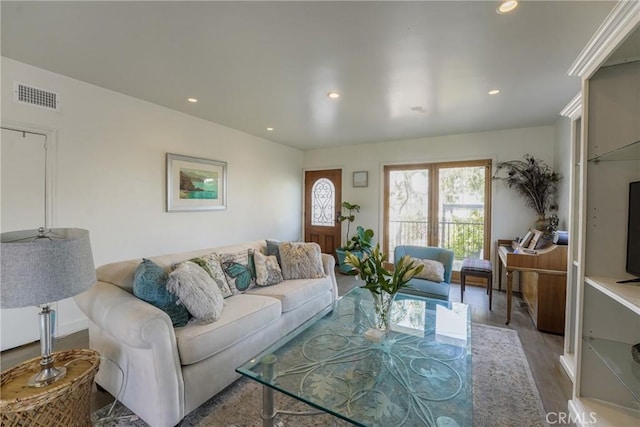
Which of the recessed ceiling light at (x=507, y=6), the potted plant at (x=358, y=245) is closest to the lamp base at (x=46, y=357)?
the recessed ceiling light at (x=507, y=6)

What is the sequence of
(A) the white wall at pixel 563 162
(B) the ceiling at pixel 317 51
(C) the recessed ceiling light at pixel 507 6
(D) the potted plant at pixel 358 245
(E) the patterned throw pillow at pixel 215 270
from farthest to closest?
(D) the potted plant at pixel 358 245, (A) the white wall at pixel 563 162, (E) the patterned throw pillow at pixel 215 270, (B) the ceiling at pixel 317 51, (C) the recessed ceiling light at pixel 507 6

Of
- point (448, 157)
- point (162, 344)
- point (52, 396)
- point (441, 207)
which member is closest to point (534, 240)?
point (441, 207)

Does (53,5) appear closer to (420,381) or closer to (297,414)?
(297,414)

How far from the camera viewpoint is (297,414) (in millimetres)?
1722

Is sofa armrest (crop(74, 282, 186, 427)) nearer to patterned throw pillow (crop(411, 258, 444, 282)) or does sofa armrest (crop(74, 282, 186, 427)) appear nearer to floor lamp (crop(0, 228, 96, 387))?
floor lamp (crop(0, 228, 96, 387))

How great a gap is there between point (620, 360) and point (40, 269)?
2.95m

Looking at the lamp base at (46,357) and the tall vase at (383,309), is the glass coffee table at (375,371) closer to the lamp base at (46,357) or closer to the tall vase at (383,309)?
the tall vase at (383,309)

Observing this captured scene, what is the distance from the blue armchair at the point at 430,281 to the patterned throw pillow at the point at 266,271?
1.41 meters

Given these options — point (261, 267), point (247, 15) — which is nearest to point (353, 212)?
point (261, 267)

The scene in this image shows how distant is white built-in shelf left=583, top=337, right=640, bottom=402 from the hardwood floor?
0.49 m

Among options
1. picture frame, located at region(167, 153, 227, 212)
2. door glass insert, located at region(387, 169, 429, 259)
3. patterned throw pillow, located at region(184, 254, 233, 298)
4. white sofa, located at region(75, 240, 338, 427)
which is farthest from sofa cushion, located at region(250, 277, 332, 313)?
door glass insert, located at region(387, 169, 429, 259)

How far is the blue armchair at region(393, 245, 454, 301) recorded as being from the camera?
118 inches

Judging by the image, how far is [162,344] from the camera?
1.54 metres

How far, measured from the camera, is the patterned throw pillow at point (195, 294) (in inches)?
75.0
